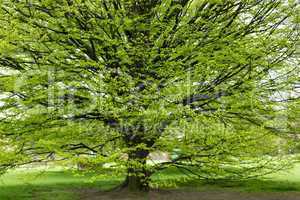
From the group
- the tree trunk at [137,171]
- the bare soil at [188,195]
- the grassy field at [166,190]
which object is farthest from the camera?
the grassy field at [166,190]

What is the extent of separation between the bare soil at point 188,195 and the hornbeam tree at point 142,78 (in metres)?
1.96

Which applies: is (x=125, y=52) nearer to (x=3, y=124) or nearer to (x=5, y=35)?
(x=5, y=35)

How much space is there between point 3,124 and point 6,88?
3.52ft

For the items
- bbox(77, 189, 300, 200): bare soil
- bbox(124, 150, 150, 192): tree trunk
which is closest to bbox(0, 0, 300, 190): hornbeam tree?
bbox(124, 150, 150, 192): tree trunk

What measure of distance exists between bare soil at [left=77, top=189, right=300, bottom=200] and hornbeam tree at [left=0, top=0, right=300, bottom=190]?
77.2 inches

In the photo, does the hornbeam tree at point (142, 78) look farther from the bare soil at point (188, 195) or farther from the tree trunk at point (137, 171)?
the bare soil at point (188, 195)

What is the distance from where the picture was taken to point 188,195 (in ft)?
50.5

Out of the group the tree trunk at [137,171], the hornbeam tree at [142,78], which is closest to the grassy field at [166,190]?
the tree trunk at [137,171]

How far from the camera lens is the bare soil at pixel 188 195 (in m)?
14.4

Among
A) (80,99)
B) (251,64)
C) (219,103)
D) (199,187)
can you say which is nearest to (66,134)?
(80,99)

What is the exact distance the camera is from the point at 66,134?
41.4ft

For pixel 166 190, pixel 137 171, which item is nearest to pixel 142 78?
pixel 137 171

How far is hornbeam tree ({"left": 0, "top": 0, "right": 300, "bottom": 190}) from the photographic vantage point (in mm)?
11398

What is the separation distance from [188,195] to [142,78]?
213 inches
